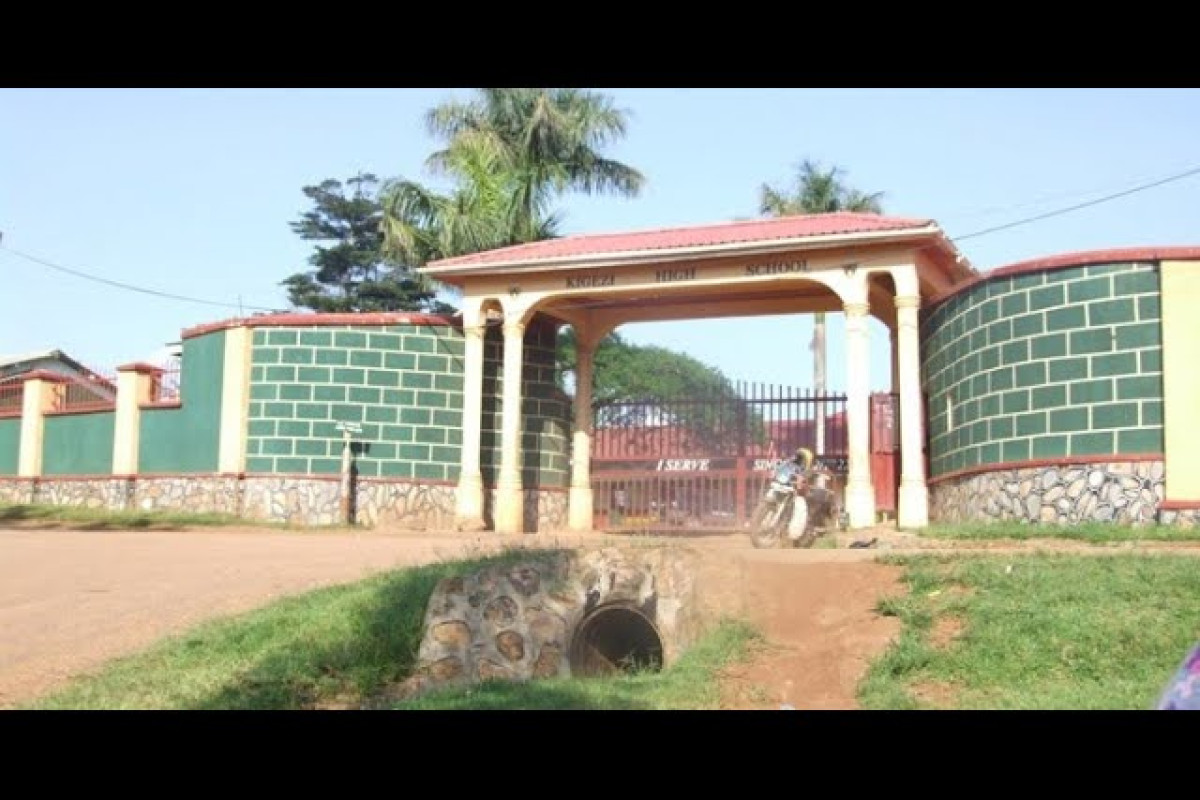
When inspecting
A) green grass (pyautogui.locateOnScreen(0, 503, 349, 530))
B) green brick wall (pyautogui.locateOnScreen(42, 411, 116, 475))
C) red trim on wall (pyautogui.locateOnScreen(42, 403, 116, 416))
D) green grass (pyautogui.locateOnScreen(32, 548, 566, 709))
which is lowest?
green grass (pyautogui.locateOnScreen(32, 548, 566, 709))

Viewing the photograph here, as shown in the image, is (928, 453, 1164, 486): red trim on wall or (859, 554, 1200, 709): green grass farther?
(928, 453, 1164, 486): red trim on wall

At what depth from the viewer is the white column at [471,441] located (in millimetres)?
20047

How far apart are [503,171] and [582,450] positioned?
7.59 meters

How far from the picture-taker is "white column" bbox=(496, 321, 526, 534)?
1997 centimetres

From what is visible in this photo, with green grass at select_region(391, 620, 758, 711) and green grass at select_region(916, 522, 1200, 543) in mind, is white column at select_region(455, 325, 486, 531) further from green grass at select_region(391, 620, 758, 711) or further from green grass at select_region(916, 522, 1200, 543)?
green grass at select_region(391, 620, 758, 711)

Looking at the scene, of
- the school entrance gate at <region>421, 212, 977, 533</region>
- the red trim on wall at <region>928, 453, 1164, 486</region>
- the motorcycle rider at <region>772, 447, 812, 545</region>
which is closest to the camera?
the red trim on wall at <region>928, 453, 1164, 486</region>

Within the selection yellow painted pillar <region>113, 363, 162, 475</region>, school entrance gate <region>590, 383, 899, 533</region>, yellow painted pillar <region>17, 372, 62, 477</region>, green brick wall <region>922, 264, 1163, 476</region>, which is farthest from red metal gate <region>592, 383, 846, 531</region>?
yellow painted pillar <region>17, 372, 62, 477</region>

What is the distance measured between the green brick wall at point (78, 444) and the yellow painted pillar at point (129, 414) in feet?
1.88

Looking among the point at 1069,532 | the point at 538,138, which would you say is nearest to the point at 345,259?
the point at 538,138

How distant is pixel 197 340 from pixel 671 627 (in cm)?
1372

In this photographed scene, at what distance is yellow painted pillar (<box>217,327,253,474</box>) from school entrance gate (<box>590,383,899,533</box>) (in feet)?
20.2
